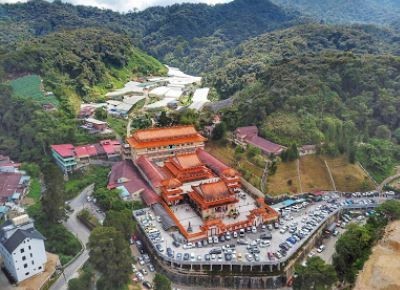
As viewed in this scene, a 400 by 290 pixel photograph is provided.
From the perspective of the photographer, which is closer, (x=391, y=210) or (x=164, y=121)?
(x=391, y=210)

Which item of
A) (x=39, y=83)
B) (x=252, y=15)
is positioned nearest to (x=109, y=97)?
(x=39, y=83)

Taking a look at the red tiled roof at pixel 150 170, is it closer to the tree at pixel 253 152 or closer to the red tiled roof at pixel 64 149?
the red tiled roof at pixel 64 149

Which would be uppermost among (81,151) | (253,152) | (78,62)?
(78,62)

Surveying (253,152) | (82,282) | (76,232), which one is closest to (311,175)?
(253,152)

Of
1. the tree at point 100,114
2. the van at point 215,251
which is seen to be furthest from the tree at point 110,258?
the tree at point 100,114

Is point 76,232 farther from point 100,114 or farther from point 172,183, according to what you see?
point 100,114

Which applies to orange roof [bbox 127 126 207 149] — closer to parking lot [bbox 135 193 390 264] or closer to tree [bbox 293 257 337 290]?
parking lot [bbox 135 193 390 264]

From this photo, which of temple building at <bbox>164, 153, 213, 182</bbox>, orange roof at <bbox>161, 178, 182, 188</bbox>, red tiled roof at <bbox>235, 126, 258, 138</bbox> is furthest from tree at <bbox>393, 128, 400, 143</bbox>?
orange roof at <bbox>161, 178, 182, 188</bbox>
